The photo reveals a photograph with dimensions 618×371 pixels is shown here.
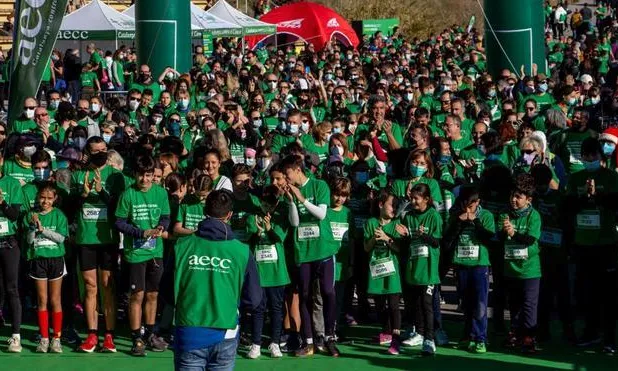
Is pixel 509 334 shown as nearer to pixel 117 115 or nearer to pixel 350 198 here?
pixel 350 198

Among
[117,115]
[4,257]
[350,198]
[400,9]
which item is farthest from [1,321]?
[400,9]

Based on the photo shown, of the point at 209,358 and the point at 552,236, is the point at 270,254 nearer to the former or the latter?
the point at 552,236

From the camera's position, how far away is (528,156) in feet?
41.5

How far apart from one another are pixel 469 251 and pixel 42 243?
3.56m

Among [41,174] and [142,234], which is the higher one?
[41,174]

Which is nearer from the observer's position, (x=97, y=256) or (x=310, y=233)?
(x=310, y=233)

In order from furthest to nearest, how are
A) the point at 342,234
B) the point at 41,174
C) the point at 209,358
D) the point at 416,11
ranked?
1. the point at 416,11
2. the point at 41,174
3. the point at 342,234
4. the point at 209,358

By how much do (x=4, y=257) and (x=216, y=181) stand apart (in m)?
1.98

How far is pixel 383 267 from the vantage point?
11672mm

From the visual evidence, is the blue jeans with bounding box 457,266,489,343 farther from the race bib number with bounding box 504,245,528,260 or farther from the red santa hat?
the red santa hat

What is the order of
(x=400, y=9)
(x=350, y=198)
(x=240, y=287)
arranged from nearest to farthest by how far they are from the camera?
(x=240, y=287)
(x=350, y=198)
(x=400, y=9)

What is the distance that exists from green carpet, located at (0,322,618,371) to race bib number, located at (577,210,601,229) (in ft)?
3.48

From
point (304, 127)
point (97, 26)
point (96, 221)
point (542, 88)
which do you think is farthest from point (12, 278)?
point (97, 26)

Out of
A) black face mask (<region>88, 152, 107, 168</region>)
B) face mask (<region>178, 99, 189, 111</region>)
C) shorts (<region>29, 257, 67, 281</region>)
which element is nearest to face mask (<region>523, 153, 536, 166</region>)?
black face mask (<region>88, 152, 107, 168</region>)
